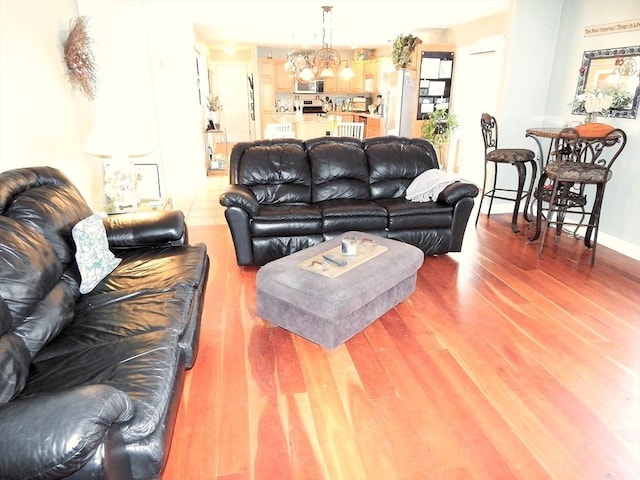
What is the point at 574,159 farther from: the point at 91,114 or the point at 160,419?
the point at 91,114

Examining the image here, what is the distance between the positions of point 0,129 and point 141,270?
3.80ft

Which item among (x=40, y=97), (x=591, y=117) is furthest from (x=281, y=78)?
(x=40, y=97)

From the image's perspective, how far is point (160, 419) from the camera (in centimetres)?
138

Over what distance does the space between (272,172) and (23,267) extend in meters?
2.40

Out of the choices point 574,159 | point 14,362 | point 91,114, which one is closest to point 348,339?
point 14,362

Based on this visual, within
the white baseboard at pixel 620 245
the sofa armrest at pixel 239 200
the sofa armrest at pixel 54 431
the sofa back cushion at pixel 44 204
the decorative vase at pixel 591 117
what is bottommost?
the white baseboard at pixel 620 245

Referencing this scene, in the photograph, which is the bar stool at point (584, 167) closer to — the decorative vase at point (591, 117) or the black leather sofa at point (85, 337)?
the decorative vase at point (591, 117)

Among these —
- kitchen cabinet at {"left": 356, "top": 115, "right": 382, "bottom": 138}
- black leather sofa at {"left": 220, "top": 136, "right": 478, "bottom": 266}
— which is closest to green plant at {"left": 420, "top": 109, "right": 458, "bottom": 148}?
kitchen cabinet at {"left": 356, "top": 115, "right": 382, "bottom": 138}

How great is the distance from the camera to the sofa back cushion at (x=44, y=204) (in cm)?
207

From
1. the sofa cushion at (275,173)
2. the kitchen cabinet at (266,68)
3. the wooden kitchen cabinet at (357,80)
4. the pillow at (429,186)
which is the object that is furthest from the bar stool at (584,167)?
the kitchen cabinet at (266,68)

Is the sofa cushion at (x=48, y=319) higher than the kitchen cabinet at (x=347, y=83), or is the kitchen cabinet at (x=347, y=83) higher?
the kitchen cabinet at (x=347, y=83)

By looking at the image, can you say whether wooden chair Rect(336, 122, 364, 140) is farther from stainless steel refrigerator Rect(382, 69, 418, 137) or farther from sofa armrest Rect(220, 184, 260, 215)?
sofa armrest Rect(220, 184, 260, 215)

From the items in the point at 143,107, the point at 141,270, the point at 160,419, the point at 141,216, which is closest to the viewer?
the point at 160,419

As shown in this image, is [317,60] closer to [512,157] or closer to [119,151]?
[512,157]
